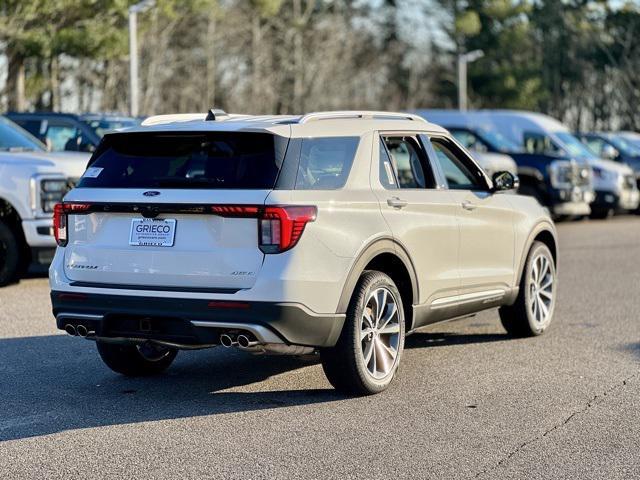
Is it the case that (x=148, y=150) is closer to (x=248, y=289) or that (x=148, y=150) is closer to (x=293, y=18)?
(x=248, y=289)

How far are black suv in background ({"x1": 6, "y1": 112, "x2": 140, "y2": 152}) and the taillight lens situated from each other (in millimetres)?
9465

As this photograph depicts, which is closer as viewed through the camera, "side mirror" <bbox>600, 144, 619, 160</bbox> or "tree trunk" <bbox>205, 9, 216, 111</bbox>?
"side mirror" <bbox>600, 144, 619, 160</bbox>

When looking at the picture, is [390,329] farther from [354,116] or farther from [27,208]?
[27,208]

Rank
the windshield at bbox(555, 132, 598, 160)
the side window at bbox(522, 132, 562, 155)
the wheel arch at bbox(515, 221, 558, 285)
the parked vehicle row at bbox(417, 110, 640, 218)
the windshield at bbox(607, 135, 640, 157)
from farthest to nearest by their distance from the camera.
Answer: the windshield at bbox(607, 135, 640, 157) < the side window at bbox(522, 132, 562, 155) < the windshield at bbox(555, 132, 598, 160) < the parked vehicle row at bbox(417, 110, 640, 218) < the wheel arch at bbox(515, 221, 558, 285)

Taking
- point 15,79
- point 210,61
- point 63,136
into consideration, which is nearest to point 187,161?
point 63,136

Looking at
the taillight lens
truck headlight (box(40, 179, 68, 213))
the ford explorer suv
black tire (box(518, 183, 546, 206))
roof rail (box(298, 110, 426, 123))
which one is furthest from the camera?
the ford explorer suv

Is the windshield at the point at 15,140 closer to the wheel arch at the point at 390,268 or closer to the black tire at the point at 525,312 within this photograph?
the black tire at the point at 525,312

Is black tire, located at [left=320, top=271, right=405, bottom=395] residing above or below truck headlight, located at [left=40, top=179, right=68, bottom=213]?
below

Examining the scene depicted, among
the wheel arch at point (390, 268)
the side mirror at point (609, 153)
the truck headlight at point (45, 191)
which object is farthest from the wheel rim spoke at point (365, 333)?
the side mirror at point (609, 153)

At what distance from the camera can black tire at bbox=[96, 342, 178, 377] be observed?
8.04m

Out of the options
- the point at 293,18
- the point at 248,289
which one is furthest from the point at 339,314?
the point at 293,18

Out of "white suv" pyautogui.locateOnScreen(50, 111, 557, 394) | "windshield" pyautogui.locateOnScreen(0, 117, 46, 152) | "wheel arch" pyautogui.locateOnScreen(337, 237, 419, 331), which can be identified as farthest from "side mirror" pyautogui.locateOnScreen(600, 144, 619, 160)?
"wheel arch" pyautogui.locateOnScreen(337, 237, 419, 331)

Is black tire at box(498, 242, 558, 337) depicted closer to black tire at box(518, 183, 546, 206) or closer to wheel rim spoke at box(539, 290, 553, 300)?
wheel rim spoke at box(539, 290, 553, 300)

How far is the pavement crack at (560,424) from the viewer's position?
19.3ft
